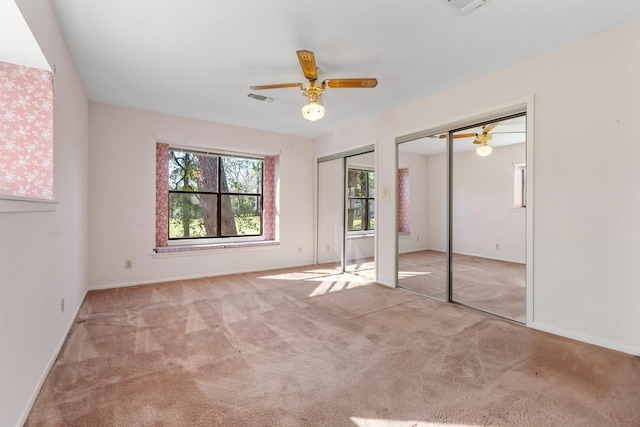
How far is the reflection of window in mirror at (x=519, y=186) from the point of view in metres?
3.18

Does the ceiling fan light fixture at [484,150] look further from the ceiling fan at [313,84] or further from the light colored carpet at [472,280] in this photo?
the ceiling fan at [313,84]

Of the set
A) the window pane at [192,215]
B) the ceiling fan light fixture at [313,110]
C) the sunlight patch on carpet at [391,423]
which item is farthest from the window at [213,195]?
the sunlight patch on carpet at [391,423]

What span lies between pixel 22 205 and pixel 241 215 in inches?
157

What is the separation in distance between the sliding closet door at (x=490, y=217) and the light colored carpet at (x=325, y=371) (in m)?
0.56

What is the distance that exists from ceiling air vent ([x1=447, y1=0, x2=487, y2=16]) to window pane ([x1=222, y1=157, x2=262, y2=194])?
13.9 feet

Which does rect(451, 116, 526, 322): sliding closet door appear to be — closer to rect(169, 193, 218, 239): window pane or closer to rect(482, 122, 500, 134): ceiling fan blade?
rect(482, 122, 500, 134): ceiling fan blade

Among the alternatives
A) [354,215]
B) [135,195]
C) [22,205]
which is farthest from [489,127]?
[135,195]

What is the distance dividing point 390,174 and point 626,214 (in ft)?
8.19

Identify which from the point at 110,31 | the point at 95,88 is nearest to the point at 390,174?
the point at 110,31

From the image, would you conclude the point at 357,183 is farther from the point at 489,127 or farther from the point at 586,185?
the point at 586,185

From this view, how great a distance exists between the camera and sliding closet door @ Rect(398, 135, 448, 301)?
400cm

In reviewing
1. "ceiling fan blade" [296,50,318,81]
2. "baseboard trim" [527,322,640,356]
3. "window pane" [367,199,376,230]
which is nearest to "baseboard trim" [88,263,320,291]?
"window pane" [367,199,376,230]

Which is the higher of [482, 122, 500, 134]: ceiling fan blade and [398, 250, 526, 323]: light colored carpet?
[482, 122, 500, 134]: ceiling fan blade

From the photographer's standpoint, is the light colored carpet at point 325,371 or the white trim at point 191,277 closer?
Answer: the light colored carpet at point 325,371
